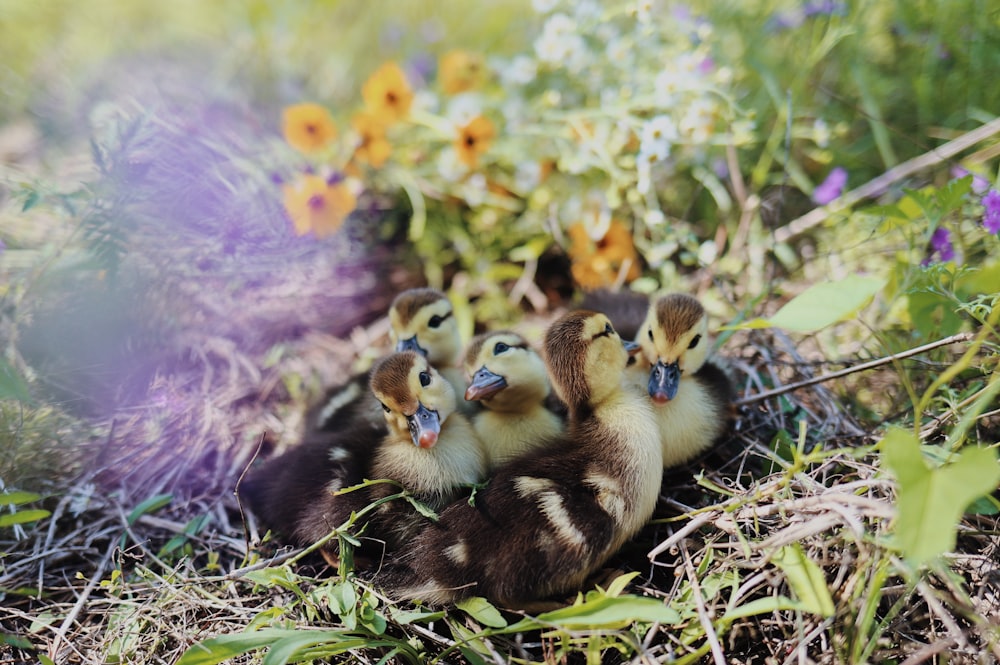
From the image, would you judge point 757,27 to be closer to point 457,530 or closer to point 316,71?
point 316,71

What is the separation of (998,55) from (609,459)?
291 centimetres

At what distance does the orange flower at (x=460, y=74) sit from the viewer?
11.6 ft

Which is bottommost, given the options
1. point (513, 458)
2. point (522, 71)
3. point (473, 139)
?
point (513, 458)

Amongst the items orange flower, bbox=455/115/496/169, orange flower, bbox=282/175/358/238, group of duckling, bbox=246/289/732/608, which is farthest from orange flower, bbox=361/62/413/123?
group of duckling, bbox=246/289/732/608

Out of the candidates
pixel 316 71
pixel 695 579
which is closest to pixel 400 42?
pixel 316 71

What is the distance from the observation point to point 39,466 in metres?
2.35

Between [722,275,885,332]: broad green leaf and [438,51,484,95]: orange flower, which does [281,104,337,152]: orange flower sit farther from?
[722,275,885,332]: broad green leaf

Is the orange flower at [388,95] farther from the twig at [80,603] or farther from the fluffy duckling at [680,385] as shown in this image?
the twig at [80,603]

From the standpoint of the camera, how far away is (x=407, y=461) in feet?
6.66

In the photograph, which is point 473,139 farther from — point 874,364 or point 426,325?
point 874,364

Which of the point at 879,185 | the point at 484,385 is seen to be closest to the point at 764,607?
the point at 484,385

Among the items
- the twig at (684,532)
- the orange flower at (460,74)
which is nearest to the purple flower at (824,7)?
the orange flower at (460,74)

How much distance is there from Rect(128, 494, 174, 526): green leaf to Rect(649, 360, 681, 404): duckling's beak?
5.38 ft

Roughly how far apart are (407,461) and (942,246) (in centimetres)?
191
